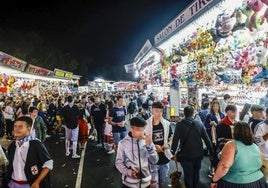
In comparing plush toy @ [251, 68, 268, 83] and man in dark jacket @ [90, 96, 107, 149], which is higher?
plush toy @ [251, 68, 268, 83]

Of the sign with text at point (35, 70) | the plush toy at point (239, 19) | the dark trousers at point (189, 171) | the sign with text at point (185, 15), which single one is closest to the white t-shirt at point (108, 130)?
the sign with text at point (185, 15)

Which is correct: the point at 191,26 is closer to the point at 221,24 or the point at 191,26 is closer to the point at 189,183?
the point at 221,24

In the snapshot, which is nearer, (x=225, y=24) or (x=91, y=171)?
(x=225, y=24)

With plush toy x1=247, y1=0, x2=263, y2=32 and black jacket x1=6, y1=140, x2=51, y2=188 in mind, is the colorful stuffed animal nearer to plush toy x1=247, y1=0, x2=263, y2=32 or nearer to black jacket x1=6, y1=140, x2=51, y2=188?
plush toy x1=247, y1=0, x2=263, y2=32

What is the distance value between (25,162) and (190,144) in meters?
2.99

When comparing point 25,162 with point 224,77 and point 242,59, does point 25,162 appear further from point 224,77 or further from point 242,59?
point 224,77

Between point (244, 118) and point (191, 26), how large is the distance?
3.72m

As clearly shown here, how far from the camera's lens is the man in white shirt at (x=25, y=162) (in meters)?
3.85

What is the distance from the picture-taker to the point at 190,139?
18.1 ft

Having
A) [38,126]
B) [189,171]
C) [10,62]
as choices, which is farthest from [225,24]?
[10,62]

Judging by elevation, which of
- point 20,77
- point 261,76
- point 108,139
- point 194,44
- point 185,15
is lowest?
point 108,139

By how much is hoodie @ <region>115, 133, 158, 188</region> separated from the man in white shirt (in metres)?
0.98

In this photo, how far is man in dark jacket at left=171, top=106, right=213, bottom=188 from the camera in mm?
5504

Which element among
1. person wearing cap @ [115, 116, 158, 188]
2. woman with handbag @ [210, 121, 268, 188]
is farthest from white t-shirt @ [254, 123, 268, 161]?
person wearing cap @ [115, 116, 158, 188]
